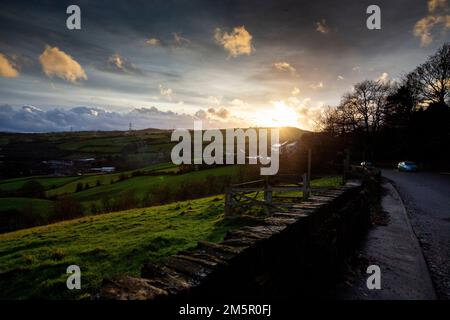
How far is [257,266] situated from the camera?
3.05m

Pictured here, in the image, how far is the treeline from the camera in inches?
1465

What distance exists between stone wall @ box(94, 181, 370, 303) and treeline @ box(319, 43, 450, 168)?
23691 mm

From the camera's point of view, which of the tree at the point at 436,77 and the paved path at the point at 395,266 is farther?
the tree at the point at 436,77

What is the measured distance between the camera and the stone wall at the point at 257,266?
2.15m

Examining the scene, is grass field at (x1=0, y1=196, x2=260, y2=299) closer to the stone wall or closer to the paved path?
the stone wall

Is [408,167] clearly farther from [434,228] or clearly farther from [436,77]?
[434,228]

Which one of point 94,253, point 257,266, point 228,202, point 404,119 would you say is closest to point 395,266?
point 257,266

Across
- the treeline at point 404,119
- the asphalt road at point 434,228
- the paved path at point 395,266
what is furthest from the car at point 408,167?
the paved path at point 395,266

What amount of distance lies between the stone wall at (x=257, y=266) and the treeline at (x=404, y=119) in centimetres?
2369

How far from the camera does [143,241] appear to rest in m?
10.5

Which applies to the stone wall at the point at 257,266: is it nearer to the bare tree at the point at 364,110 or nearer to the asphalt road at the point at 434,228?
the asphalt road at the point at 434,228

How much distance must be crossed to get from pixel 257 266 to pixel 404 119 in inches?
2078
